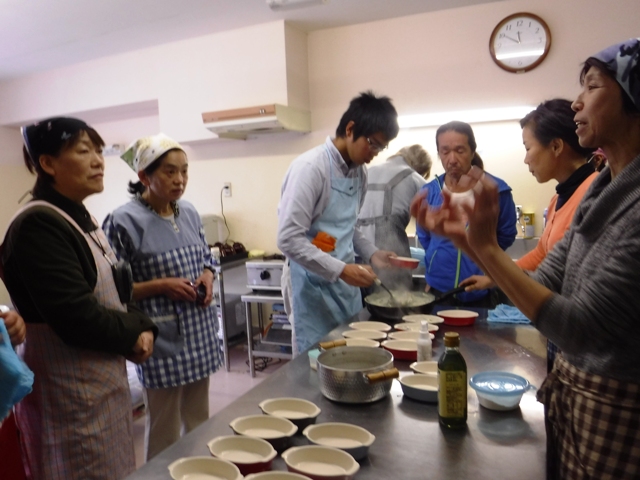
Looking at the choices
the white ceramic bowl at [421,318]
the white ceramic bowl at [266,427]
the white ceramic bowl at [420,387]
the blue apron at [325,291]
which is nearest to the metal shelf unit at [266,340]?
the blue apron at [325,291]

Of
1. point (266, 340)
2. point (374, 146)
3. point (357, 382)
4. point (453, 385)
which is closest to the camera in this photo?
point (453, 385)

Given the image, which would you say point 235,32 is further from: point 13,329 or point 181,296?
point 13,329

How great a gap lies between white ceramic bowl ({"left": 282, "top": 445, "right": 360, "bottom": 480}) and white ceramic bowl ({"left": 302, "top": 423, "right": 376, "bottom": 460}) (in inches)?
1.4

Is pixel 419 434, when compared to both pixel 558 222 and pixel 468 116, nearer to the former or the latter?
pixel 558 222

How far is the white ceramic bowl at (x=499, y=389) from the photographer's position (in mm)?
1151

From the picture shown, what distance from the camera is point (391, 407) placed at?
1.20m

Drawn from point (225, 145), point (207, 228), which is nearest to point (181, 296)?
point (207, 228)

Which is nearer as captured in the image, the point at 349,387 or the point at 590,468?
the point at 590,468

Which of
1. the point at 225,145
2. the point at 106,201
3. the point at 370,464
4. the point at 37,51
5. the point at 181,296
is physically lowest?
the point at 370,464

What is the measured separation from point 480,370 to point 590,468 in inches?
20.6

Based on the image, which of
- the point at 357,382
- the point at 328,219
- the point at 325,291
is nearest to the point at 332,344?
the point at 357,382

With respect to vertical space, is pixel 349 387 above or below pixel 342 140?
below

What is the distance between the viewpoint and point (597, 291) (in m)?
0.85

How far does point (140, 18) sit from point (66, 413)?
9.98ft
